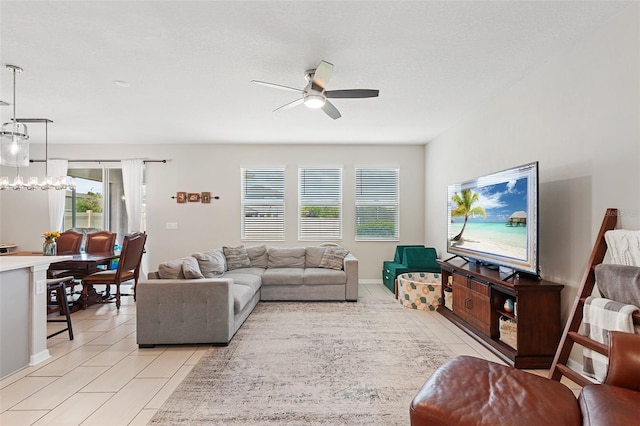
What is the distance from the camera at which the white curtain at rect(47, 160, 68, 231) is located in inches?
236

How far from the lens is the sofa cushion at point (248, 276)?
13.6ft

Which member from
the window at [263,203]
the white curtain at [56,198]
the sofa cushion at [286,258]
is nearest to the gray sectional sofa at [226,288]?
the sofa cushion at [286,258]

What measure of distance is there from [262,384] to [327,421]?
67cm

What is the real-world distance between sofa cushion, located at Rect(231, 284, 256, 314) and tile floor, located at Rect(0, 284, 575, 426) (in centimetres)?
52

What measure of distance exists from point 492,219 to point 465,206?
1.88ft

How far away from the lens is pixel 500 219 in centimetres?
309

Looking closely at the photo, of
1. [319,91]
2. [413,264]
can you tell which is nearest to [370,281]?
[413,264]

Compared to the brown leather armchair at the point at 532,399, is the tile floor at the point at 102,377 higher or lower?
lower

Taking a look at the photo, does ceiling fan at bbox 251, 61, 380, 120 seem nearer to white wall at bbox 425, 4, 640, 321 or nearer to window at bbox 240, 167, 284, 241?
white wall at bbox 425, 4, 640, 321

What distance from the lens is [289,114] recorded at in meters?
4.33

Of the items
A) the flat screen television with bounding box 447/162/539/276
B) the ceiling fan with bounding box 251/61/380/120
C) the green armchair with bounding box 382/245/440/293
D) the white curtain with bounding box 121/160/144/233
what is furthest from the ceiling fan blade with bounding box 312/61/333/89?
the white curtain with bounding box 121/160/144/233

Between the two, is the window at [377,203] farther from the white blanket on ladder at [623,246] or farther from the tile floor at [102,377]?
the white blanket on ladder at [623,246]

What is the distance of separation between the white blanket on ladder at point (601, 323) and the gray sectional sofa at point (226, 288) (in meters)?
2.91

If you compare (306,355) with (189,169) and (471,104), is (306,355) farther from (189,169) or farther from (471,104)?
(189,169)
